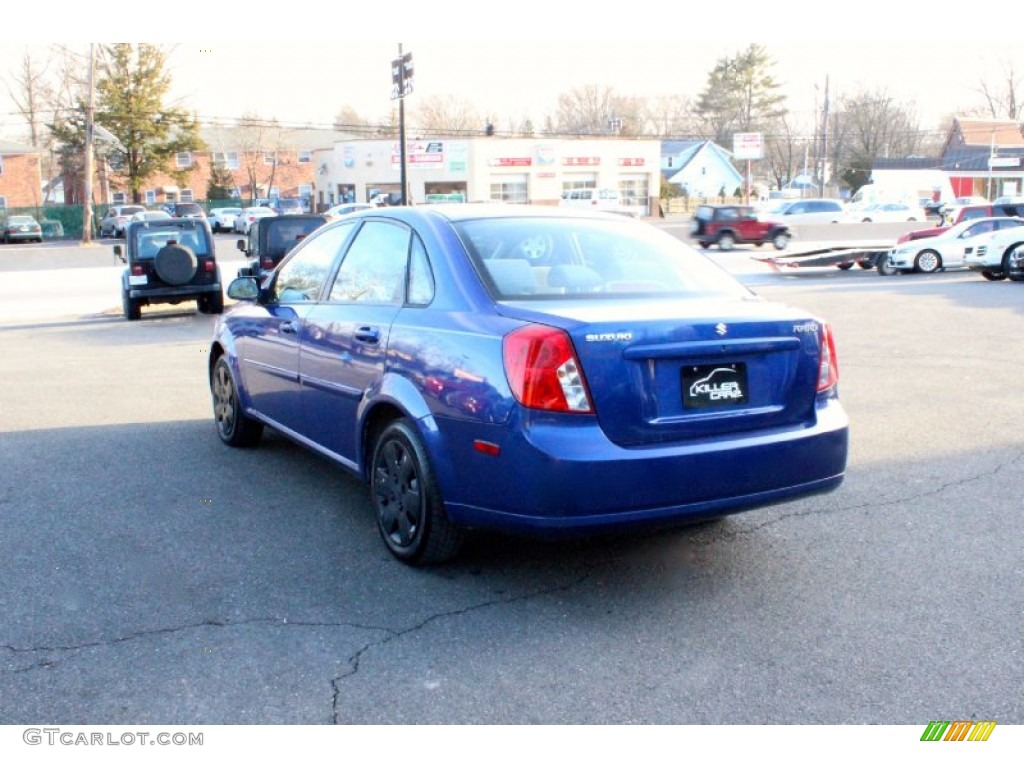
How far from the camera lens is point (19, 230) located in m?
53.5

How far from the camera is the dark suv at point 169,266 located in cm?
1673

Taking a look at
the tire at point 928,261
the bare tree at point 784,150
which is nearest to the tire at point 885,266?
the tire at point 928,261

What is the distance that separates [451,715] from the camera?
10.7ft

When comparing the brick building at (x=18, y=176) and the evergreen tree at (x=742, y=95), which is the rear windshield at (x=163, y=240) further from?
the evergreen tree at (x=742, y=95)

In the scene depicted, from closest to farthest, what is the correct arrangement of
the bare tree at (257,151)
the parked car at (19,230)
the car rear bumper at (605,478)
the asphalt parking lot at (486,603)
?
the asphalt parking lot at (486,603)
the car rear bumper at (605,478)
the parked car at (19,230)
the bare tree at (257,151)

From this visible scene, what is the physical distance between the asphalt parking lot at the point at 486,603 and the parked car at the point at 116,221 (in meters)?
53.2

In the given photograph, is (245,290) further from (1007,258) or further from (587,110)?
(587,110)

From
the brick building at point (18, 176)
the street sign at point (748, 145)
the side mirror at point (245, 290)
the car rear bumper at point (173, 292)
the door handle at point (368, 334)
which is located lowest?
the car rear bumper at point (173, 292)

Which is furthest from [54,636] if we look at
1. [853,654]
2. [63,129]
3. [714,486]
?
[63,129]

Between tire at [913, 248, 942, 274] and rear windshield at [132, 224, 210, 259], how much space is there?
17193mm

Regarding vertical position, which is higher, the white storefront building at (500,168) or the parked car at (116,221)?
the white storefront building at (500,168)

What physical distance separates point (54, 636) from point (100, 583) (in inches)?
22.4
